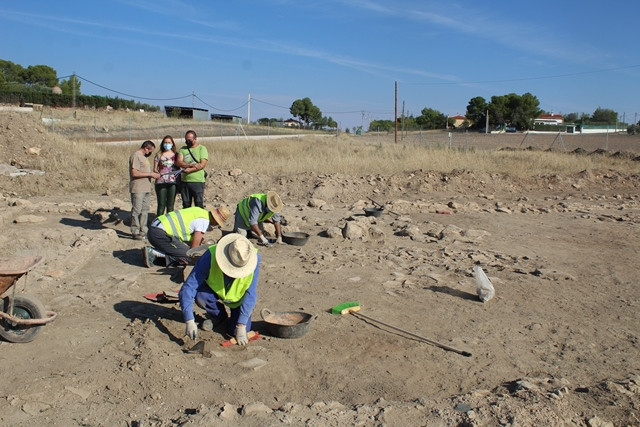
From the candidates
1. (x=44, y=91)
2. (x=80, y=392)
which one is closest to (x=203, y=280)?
(x=80, y=392)

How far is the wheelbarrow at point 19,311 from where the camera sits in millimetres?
4246

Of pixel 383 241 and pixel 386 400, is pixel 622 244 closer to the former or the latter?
pixel 383 241

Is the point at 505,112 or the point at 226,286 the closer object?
the point at 226,286

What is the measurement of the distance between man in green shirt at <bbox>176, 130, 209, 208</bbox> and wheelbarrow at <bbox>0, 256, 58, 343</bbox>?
12.9 ft

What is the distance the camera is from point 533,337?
506 cm

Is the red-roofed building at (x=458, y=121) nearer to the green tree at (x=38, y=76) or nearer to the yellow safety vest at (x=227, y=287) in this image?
the green tree at (x=38, y=76)

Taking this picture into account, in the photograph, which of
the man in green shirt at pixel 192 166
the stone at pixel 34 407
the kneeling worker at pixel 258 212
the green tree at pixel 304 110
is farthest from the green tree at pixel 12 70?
the stone at pixel 34 407

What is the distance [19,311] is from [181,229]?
211 cm

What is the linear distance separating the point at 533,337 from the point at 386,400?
1.86 m

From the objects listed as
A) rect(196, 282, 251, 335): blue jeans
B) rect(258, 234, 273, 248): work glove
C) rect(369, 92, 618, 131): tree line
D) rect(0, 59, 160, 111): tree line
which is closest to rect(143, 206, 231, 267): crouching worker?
rect(258, 234, 273, 248): work glove

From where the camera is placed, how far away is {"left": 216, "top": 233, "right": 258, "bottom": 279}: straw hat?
436 centimetres

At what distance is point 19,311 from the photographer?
14.8 ft

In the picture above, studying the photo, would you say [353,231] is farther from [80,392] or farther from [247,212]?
[80,392]

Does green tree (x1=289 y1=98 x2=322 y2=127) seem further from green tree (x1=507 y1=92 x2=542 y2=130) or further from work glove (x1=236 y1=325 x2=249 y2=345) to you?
work glove (x1=236 y1=325 x2=249 y2=345)
